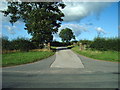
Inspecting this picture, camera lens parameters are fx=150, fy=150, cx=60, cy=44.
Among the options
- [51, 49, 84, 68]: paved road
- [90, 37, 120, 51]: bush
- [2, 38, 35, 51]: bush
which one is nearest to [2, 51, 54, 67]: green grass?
[51, 49, 84, 68]: paved road

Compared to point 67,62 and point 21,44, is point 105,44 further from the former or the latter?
Result: point 21,44

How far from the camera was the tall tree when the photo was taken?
27891 mm

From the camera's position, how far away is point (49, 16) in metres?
29.2

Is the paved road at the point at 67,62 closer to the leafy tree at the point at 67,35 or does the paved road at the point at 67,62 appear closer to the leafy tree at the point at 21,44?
the leafy tree at the point at 21,44

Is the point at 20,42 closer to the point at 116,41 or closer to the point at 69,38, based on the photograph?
the point at 116,41

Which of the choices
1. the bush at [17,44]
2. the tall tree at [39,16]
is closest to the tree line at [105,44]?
the tall tree at [39,16]

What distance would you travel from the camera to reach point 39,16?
27891 mm

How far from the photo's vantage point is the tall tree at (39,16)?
27.9 metres

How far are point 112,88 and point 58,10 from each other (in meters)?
27.2

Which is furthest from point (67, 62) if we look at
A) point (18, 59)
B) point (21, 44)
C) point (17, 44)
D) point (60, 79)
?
point (17, 44)

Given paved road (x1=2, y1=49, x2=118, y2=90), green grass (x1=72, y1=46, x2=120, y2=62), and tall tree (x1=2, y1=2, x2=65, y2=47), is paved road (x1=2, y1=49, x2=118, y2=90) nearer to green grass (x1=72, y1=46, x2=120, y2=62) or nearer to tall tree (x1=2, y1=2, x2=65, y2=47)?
green grass (x1=72, y1=46, x2=120, y2=62)

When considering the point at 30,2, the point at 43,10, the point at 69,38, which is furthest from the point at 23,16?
the point at 69,38

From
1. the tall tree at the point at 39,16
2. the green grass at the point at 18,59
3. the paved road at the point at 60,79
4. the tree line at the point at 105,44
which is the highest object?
the tall tree at the point at 39,16

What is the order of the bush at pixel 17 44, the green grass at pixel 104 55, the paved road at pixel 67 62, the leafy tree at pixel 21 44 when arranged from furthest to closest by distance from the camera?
the leafy tree at pixel 21 44 → the bush at pixel 17 44 → the green grass at pixel 104 55 → the paved road at pixel 67 62
